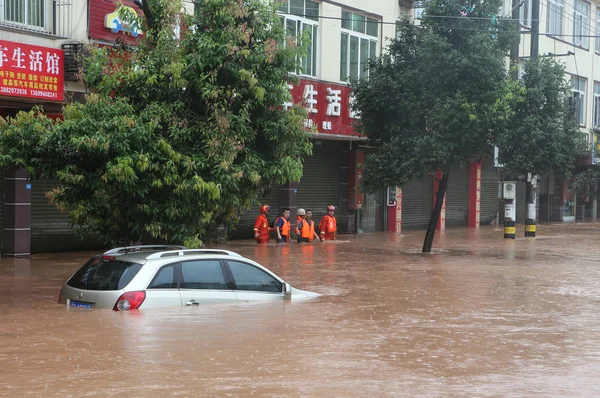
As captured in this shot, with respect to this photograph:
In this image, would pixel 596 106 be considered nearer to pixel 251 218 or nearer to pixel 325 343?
pixel 251 218

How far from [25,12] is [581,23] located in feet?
112

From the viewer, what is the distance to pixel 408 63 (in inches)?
908

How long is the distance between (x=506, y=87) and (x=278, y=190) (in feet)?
29.0

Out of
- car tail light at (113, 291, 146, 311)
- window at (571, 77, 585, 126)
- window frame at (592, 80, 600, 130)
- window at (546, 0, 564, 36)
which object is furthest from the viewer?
window frame at (592, 80, 600, 130)

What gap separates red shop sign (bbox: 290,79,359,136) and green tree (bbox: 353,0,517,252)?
295cm

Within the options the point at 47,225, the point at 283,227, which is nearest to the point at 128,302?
the point at 47,225

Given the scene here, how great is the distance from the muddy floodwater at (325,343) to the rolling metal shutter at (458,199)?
65.2 ft

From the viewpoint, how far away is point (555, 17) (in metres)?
43.7

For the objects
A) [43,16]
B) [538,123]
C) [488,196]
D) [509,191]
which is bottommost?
[488,196]

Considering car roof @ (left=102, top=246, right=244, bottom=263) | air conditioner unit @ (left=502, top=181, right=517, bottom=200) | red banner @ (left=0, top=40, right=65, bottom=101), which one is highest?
red banner @ (left=0, top=40, right=65, bottom=101)

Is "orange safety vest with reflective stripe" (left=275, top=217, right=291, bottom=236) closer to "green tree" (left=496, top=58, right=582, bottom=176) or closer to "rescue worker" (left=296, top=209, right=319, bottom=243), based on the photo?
"rescue worker" (left=296, top=209, right=319, bottom=243)

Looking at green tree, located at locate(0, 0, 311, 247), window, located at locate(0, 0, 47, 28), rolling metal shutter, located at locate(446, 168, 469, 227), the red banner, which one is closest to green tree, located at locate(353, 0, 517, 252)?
the red banner

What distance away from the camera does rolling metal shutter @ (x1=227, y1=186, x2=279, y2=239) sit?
27.2 m

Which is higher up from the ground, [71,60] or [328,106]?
[71,60]
